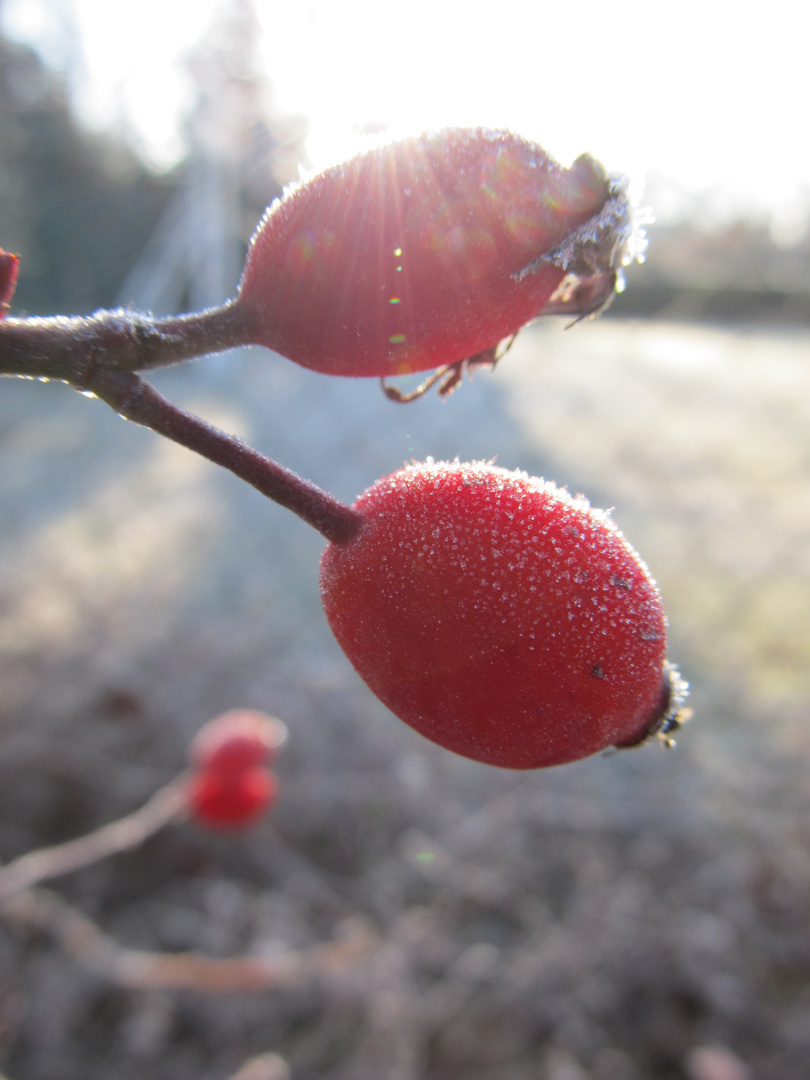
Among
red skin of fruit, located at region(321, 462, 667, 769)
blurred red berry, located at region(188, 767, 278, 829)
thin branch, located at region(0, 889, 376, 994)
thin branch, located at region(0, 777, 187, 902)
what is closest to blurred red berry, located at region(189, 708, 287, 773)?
blurred red berry, located at region(188, 767, 278, 829)

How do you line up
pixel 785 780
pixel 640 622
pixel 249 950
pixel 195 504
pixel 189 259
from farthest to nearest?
pixel 189 259 → pixel 195 504 → pixel 785 780 → pixel 249 950 → pixel 640 622

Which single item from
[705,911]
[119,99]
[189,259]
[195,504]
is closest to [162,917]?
[705,911]

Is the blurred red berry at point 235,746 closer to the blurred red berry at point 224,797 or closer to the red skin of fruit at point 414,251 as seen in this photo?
the blurred red berry at point 224,797

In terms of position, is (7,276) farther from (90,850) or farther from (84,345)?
(90,850)

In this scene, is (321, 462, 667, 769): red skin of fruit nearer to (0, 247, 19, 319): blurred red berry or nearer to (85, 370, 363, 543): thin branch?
(85, 370, 363, 543): thin branch

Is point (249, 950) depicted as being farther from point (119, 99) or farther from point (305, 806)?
point (119, 99)

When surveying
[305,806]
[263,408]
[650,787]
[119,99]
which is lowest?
[263,408]
